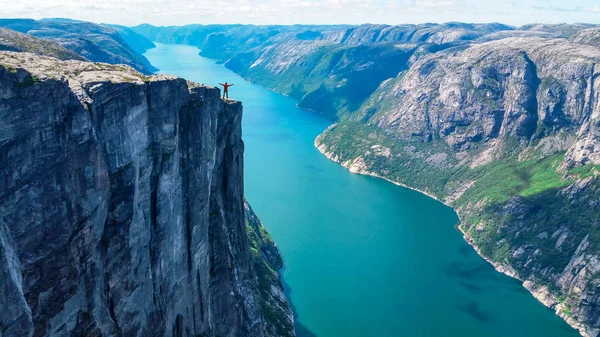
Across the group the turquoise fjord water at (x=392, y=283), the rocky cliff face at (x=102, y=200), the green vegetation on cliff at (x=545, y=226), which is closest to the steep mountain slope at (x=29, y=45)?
the rocky cliff face at (x=102, y=200)

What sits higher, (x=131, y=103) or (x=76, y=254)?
(x=131, y=103)

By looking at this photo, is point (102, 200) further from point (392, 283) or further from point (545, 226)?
point (545, 226)

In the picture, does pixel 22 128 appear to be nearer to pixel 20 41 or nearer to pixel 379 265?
pixel 20 41

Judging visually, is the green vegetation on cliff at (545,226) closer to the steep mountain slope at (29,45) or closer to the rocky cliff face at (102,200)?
the rocky cliff face at (102,200)

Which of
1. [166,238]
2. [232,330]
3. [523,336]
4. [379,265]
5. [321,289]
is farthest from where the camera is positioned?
[379,265]

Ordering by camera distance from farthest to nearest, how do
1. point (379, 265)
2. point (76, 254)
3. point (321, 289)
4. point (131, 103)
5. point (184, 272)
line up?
1. point (379, 265)
2. point (321, 289)
3. point (184, 272)
4. point (131, 103)
5. point (76, 254)

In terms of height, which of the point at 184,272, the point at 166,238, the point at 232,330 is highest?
the point at 166,238

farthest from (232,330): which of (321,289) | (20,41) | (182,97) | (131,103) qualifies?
(20,41)
